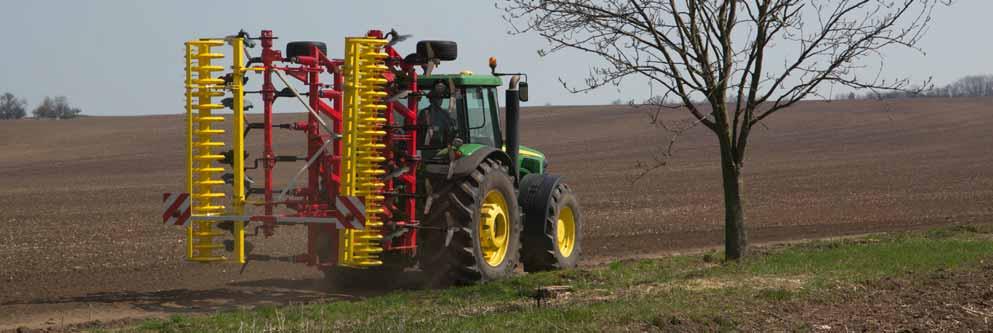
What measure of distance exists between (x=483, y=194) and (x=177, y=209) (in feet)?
9.40

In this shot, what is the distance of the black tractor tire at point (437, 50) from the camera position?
12516mm

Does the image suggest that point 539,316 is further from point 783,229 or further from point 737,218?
point 783,229

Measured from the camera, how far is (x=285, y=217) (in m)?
11.7

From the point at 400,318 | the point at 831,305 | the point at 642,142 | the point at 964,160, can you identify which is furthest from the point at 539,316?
the point at 642,142

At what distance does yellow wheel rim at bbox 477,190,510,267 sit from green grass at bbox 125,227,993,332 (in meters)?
0.56

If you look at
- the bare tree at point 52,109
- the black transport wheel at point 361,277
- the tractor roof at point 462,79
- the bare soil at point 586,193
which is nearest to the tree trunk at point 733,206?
the bare soil at point 586,193

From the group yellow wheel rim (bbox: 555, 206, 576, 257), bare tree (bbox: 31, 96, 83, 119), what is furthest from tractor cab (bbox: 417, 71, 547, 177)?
bare tree (bbox: 31, 96, 83, 119)

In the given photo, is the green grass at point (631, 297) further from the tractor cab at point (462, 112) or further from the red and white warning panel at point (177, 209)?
the tractor cab at point (462, 112)

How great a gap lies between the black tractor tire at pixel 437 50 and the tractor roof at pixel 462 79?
2.07 feet

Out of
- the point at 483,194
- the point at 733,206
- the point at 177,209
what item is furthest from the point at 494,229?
the point at 177,209

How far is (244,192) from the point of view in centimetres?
1189

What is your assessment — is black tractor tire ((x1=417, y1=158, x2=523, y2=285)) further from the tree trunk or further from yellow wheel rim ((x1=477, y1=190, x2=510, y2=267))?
the tree trunk

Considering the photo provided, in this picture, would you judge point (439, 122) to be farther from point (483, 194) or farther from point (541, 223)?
point (541, 223)

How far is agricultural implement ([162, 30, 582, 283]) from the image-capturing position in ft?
37.9
